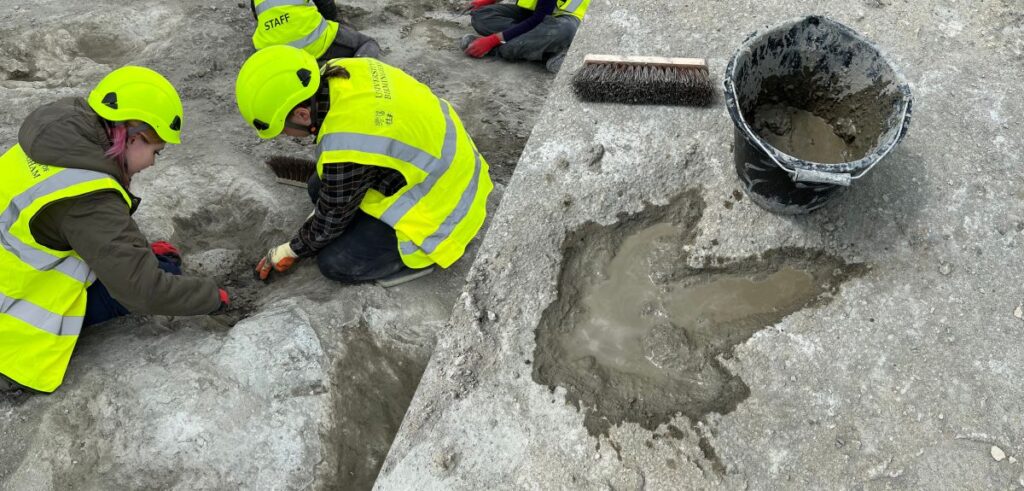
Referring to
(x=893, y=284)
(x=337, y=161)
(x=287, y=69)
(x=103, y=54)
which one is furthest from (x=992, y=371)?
(x=103, y=54)

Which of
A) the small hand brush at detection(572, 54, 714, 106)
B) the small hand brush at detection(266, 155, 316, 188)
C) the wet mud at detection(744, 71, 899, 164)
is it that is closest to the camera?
the wet mud at detection(744, 71, 899, 164)

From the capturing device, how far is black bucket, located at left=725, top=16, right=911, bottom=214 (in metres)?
2.66

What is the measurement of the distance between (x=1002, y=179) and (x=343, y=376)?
10.9 ft

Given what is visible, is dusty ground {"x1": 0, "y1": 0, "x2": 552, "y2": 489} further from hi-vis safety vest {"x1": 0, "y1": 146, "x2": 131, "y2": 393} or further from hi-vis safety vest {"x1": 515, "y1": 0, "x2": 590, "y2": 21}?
hi-vis safety vest {"x1": 515, "y1": 0, "x2": 590, "y2": 21}

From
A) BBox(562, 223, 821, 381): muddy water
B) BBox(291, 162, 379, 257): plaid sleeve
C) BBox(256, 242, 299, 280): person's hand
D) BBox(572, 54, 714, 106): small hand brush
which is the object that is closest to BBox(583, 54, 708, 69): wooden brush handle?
BBox(572, 54, 714, 106): small hand brush

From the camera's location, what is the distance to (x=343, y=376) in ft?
8.98

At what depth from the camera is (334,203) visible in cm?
296

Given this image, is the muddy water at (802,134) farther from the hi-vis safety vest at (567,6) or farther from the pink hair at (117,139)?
the pink hair at (117,139)

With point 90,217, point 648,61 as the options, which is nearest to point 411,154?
point 90,217

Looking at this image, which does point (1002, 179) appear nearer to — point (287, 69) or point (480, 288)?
point (480, 288)

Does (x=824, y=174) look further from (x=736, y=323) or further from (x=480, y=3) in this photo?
(x=480, y=3)

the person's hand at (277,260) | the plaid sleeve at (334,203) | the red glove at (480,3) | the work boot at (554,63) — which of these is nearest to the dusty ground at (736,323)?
the plaid sleeve at (334,203)

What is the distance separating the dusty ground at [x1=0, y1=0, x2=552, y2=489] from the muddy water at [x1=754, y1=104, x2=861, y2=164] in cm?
159

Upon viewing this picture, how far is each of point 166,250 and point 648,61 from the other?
281cm
